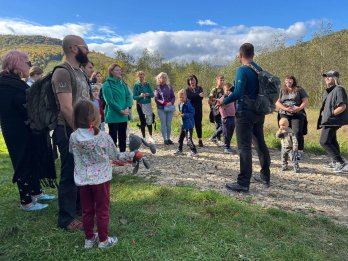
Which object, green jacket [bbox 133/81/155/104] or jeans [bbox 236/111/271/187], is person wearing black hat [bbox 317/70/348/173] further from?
green jacket [bbox 133/81/155/104]

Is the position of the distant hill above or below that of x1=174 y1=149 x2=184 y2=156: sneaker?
above

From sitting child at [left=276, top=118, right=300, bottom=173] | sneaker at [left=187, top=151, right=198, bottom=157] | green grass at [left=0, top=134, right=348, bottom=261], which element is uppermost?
sitting child at [left=276, top=118, right=300, bottom=173]

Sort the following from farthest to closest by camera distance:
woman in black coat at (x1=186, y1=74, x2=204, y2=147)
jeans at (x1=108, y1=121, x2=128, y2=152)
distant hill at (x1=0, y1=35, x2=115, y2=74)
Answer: distant hill at (x1=0, y1=35, x2=115, y2=74) < woman in black coat at (x1=186, y1=74, x2=204, y2=147) < jeans at (x1=108, y1=121, x2=128, y2=152)

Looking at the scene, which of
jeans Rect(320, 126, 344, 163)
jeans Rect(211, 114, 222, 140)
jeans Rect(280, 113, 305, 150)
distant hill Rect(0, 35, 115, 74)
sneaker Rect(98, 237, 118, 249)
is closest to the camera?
sneaker Rect(98, 237, 118, 249)

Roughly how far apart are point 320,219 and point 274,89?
211cm

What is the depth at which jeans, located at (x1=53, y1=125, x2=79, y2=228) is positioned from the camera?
378 cm

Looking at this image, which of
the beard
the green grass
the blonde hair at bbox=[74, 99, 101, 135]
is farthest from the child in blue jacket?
the blonde hair at bbox=[74, 99, 101, 135]

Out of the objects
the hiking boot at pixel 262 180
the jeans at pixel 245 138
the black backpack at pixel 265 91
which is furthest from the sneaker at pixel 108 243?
the hiking boot at pixel 262 180

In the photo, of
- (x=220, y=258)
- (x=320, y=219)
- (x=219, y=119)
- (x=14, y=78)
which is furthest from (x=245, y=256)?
(x=219, y=119)

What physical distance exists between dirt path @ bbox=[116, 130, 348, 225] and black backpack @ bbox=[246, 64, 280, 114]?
1.48 m

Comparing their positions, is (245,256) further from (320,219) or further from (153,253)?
(320,219)

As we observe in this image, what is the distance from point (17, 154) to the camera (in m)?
4.41

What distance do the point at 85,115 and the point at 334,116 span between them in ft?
19.1

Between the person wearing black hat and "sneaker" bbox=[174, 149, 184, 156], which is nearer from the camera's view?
the person wearing black hat
